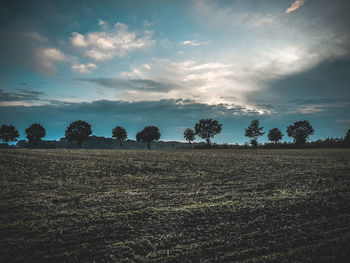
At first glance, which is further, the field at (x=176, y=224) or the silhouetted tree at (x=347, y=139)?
the silhouetted tree at (x=347, y=139)

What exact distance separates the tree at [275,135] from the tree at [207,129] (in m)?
27.2

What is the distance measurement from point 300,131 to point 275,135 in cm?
1789

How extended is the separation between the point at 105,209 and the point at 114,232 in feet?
5.75

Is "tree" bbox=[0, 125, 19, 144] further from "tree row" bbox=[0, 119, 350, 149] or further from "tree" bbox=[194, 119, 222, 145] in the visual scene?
"tree" bbox=[194, 119, 222, 145]

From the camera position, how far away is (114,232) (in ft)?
17.5

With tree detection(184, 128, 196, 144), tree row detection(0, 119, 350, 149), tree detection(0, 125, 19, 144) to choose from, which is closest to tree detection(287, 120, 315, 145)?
tree row detection(0, 119, 350, 149)

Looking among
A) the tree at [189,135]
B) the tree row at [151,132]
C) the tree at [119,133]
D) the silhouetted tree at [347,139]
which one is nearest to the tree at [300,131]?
the tree row at [151,132]

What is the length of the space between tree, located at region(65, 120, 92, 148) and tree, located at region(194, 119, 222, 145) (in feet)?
198

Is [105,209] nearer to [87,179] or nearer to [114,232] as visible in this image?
[114,232]

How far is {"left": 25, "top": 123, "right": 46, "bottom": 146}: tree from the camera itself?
353 feet

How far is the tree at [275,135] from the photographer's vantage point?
105 meters

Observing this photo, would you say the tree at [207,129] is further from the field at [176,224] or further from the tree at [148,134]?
the field at [176,224]

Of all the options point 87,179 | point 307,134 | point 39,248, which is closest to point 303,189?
point 39,248

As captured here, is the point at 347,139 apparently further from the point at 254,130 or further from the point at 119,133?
the point at 119,133
